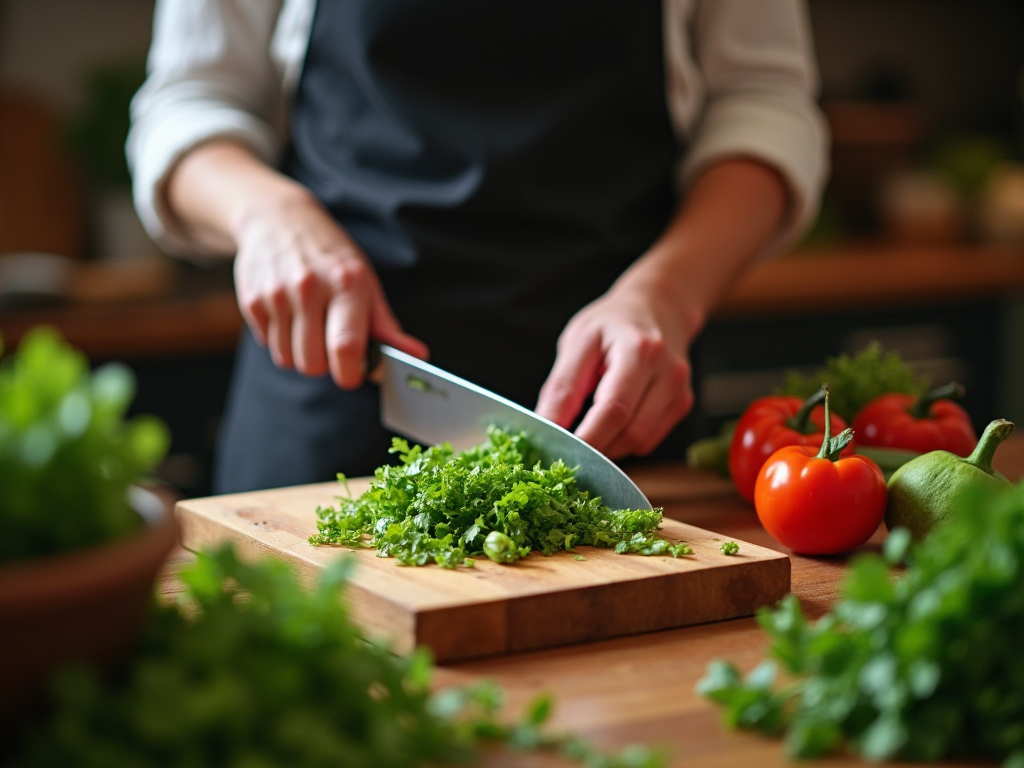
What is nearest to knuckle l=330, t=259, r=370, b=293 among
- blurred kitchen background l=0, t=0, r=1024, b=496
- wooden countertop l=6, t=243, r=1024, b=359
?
blurred kitchen background l=0, t=0, r=1024, b=496

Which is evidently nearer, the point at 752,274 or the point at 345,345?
the point at 345,345

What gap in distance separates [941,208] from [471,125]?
2782 millimetres

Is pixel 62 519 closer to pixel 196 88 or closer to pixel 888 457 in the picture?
pixel 888 457

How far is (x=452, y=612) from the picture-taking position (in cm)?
89

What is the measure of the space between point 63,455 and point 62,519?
4 centimetres

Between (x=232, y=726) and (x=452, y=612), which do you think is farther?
(x=452, y=612)

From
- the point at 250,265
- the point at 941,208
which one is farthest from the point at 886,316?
the point at 250,265

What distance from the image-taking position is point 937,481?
42.2 inches

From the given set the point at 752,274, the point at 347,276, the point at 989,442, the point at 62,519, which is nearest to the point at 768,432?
the point at 989,442

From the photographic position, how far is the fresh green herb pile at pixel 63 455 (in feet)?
1.90

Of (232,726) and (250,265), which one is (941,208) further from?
(232,726)

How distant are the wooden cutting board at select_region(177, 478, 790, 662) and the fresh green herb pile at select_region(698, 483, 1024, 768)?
23cm

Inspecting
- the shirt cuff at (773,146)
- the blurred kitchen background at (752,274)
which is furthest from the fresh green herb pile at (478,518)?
the blurred kitchen background at (752,274)

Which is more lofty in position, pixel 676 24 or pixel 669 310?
pixel 676 24
